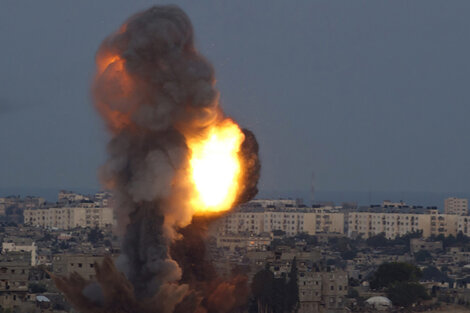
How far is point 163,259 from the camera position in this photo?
6769 cm

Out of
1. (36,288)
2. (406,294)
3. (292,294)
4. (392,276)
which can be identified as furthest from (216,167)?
(392,276)

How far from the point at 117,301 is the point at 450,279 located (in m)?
97.4

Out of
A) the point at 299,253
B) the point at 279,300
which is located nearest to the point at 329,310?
the point at 279,300

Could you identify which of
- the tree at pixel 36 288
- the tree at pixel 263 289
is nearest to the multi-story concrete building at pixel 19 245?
the tree at pixel 36 288

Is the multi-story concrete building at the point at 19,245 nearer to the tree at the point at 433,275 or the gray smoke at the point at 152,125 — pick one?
the tree at the point at 433,275

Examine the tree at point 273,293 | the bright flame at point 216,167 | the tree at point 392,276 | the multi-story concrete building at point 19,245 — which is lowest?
the tree at point 273,293

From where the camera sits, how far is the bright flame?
70.4 m

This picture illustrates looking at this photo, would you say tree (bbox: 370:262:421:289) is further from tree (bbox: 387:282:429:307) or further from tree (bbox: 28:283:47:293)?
tree (bbox: 28:283:47:293)

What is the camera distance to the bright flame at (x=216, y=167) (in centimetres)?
7038

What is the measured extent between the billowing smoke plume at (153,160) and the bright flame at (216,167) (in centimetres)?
62

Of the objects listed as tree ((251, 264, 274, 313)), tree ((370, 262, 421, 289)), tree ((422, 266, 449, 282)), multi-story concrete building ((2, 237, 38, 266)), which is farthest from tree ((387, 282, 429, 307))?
multi-story concrete building ((2, 237, 38, 266))

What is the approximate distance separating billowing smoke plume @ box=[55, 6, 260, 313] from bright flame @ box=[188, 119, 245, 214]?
620mm

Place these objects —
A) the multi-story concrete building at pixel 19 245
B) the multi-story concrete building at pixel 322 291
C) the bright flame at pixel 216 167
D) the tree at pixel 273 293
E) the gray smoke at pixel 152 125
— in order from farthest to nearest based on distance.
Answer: the multi-story concrete building at pixel 19 245 < the multi-story concrete building at pixel 322 291 < the tree at pixel 273 293 < the bright flame at pixel 216 167 < the gray smoke at pixel 152 125

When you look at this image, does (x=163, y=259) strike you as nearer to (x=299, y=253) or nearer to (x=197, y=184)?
(x=197, y=184)
